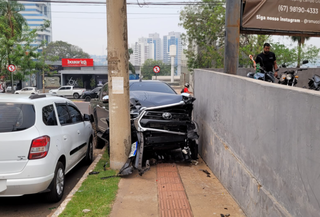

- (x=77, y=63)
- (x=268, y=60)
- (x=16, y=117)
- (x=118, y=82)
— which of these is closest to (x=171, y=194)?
(x=118, y=82)

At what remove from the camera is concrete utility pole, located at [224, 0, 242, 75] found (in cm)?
731

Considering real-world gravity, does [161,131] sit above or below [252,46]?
below

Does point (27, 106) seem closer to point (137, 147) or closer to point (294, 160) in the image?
point (137, 147)

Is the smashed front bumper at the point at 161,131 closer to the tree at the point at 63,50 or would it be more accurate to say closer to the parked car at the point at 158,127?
the parked car at the point at 158,127

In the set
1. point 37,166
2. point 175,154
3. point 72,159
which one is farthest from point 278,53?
point 37,166

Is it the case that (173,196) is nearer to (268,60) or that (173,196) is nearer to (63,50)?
(268,60)

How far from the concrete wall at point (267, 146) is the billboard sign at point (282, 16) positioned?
3286 mm

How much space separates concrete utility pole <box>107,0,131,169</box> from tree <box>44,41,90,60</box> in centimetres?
8032

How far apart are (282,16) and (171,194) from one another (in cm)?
701

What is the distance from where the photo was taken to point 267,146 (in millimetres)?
3598

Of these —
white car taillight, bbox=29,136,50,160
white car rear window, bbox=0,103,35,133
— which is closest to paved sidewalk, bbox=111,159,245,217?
white car taillight, bbox=29,136,50,160

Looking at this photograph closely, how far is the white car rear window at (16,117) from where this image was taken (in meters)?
4.39

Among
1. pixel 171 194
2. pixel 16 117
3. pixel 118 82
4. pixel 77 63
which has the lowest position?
pixel 171 194

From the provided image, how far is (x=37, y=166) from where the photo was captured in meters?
4.36
